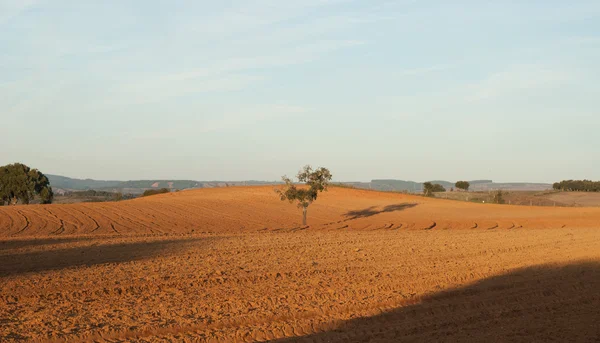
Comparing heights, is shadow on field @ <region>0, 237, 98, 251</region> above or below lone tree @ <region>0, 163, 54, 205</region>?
below

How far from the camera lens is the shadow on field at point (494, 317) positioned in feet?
36.0

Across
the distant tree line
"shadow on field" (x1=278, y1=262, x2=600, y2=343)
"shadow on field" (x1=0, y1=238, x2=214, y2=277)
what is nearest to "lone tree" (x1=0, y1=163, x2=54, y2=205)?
"shadow on field" (x1=0, y1=238, x2=214, y2=277)

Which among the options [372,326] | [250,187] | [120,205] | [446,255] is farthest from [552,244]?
[250,187]

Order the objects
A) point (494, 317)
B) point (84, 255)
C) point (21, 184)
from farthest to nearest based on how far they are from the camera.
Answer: point (21, 184) → point (84, 255) → point (494, 317)

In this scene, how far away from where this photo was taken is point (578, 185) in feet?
468

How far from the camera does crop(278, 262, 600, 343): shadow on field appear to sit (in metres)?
11.0

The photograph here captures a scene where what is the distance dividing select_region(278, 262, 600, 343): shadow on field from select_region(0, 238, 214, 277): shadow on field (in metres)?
11.8

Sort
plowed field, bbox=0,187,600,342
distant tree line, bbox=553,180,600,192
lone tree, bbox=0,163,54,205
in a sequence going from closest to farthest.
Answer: plowed field, bbox=0,187,600,342 → lone tree, bbox=0,163,54,205 → distant tree line, bbox=553,180,600,192

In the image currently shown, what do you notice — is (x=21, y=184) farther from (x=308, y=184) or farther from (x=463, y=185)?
(x=463, y=185)

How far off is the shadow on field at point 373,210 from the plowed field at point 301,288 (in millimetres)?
22229

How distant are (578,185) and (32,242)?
136 metres

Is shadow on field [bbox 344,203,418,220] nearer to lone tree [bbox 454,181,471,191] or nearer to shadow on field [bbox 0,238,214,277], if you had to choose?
shadow on field [bbox 0,238,214,277]

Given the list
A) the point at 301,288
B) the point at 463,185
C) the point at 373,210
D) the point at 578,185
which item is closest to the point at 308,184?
the point at 373,210

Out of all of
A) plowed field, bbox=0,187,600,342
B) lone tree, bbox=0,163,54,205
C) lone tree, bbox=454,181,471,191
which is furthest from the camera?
lone tree, bbox=454,181,471,191
